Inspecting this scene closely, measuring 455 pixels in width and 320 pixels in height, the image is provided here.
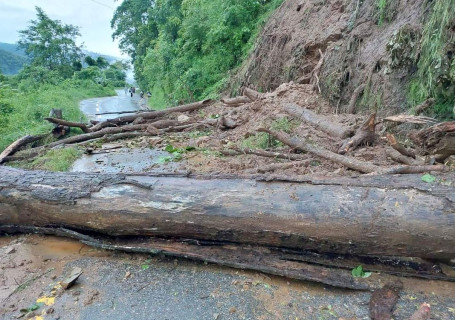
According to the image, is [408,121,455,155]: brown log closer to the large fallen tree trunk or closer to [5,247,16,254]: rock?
the large fallen tree trunk

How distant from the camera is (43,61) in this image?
36.1m

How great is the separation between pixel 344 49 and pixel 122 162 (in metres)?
5.14

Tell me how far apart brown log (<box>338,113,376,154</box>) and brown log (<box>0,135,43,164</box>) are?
672 centimetres

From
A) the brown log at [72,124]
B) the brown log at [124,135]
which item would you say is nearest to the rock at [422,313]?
the brown log at [124,135]

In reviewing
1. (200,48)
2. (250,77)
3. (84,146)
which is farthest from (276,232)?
(200,48)

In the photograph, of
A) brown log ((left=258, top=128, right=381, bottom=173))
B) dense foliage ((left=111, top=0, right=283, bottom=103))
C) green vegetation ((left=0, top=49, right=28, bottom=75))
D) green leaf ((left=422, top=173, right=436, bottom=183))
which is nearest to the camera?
green leaf ((left=422, top=173, right=436, bottom=183))

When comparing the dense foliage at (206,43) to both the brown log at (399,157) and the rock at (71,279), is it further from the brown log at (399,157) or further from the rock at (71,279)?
the rock at (71,279)

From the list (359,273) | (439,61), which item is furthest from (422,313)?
(439,61)

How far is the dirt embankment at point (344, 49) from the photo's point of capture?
4.66 meters

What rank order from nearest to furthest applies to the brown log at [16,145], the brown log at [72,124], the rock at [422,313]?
the rock at [422,313] → the brown log at [16,145] → the brown log at [72,124]

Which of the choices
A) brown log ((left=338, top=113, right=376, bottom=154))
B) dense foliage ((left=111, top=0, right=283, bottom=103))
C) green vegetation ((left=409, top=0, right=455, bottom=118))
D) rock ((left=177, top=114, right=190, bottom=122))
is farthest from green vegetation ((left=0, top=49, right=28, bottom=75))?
green vegetation ((left=409, top=0, right=455, bottom=118))

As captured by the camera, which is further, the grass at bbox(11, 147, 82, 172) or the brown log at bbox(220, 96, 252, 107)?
the brown log at bbox(220, 96, 252, 107)

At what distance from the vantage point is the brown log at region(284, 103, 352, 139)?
184 inches

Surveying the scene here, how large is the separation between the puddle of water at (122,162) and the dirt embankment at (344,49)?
3.62 metres
